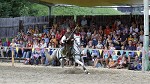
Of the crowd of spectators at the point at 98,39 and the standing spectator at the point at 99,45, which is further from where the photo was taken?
the standing spectator at the point at 99,45

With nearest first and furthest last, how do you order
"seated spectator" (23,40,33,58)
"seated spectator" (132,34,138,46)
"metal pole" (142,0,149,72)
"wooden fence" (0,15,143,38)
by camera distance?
"metal pole" (142,0,149,72)
"seated spectator" (132,34,138,46)
"seated spectator" (23,40,33,58)
"wooden fence" (0,15,143,38)

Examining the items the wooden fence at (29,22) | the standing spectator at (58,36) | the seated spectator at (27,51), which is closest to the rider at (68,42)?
the seated spectator at (27,51)

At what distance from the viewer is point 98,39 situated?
2273cm

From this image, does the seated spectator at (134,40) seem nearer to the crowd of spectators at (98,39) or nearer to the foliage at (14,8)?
the crowd of spectators at (98,39)

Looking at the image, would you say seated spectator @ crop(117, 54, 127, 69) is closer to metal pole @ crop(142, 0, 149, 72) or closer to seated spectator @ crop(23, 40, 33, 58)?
metal pole @ crop(142, 0, 149, 72)

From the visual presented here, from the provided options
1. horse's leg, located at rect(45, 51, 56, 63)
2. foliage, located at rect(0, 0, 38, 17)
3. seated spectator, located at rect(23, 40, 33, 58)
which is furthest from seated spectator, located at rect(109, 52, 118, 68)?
foliage, located at rect(0, 0, 38, 17)

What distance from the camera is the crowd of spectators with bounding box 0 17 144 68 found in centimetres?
2072

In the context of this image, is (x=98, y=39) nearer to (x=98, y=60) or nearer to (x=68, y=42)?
(x=98, y=60)

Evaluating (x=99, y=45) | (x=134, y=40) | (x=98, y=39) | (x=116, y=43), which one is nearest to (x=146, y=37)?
(x=134, y=40)

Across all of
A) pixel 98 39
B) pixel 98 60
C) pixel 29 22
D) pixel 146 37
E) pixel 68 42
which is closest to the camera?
pixel 68 42

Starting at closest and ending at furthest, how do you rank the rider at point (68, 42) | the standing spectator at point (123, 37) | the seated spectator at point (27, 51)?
1. the rider at point (68, 42)
2. the standing spectator at point (123, 37)
3. the seated spectator at point (27, 51)

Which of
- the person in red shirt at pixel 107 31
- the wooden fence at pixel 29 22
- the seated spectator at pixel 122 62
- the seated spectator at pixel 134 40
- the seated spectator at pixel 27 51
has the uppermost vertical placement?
the wooden fence at pixel 29 22

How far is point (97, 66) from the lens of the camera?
21.3 meters

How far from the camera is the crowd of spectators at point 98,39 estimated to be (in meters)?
20.7
